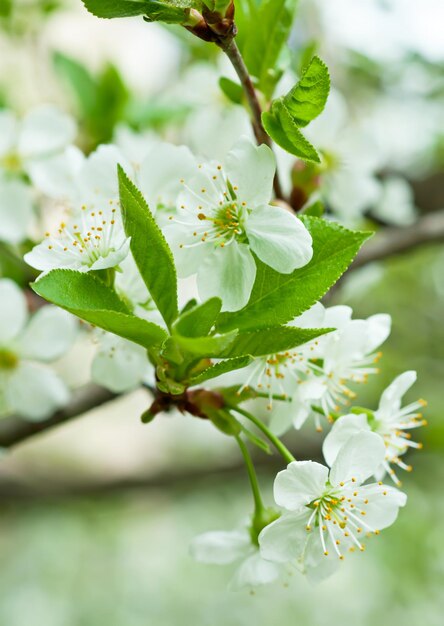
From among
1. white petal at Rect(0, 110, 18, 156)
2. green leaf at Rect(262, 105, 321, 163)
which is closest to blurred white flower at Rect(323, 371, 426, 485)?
green leaf at Rect(262, 105, 321, 163)

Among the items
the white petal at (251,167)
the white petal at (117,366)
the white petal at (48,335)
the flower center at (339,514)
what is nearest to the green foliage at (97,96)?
the white petal at (48,335)

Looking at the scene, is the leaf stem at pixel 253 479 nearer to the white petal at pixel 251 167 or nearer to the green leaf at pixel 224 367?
the green leaf at pixel 224 367

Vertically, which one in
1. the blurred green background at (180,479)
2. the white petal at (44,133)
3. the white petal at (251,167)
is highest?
the white petal at (251,167)

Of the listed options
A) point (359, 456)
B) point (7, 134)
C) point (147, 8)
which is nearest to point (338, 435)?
point (359, 456)

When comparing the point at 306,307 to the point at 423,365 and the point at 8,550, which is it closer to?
the point at 423,365

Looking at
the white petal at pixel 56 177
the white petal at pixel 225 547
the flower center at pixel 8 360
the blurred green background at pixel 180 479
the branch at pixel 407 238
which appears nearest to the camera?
the white petal at pixel 225 547

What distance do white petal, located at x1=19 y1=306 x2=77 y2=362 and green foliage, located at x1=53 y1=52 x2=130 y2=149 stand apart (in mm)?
428

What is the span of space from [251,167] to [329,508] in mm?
294

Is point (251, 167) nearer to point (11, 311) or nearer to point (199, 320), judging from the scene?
point (199, 320)

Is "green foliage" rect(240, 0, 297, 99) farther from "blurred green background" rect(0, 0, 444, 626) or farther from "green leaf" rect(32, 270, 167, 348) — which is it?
"blurred green background" rect(0, 0, 444, 626)

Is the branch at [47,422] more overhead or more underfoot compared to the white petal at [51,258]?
more underfoot

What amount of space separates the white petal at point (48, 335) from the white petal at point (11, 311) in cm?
2

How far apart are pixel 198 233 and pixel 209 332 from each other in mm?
95

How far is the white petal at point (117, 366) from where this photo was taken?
734 mm
